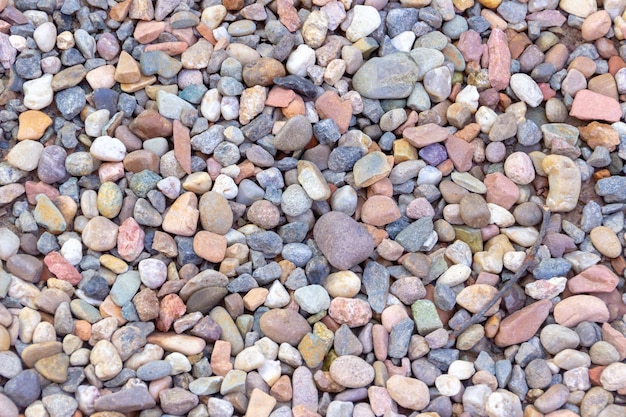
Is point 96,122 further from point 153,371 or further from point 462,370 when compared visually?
point 462,370

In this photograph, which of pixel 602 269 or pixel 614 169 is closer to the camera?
pixel 602 269

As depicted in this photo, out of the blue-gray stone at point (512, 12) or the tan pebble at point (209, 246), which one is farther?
the blue-gray stone at point (512, 12)

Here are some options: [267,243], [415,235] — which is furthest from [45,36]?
[415,235]

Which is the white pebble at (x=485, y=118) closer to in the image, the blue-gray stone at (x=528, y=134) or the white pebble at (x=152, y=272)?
the blue-gray stone at (x=528, y=134)

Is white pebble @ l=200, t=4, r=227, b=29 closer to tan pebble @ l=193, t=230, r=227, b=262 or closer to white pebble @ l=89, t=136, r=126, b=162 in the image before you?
white pebble @ l=89, t=136, r=126, b=162

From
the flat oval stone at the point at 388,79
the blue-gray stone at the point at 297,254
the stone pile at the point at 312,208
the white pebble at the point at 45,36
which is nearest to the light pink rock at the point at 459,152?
the stone pile at the point at 312,208

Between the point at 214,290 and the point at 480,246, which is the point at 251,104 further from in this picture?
Answer: the point at 480,246

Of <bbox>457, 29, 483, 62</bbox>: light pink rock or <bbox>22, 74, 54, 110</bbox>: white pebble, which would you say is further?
<bbox>457, 29, 483, 62</bbox>: light pink rock

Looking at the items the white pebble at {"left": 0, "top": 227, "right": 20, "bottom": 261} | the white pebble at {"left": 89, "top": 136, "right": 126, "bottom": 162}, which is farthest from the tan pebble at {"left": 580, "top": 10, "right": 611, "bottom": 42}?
the white pebble at {"left": 0, "top": 227, "right": 20, "bottom": 261}

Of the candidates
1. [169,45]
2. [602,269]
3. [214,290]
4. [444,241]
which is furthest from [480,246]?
[169,45]
